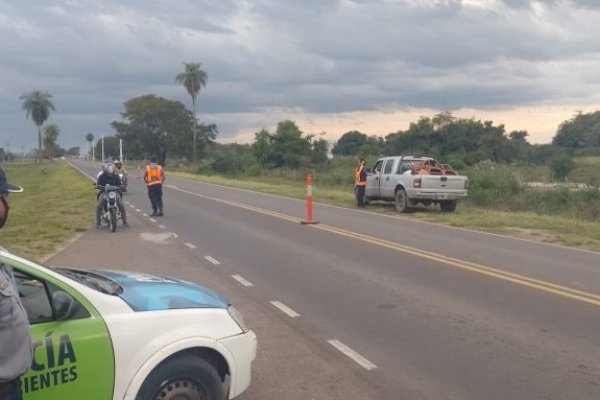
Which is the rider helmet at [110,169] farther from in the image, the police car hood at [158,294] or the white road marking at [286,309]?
the police car hood at [158,294]

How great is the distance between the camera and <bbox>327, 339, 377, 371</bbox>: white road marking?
588 centimetres

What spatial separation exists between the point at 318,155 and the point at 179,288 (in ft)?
223

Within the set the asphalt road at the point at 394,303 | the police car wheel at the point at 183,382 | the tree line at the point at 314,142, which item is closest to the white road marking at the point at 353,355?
the asphalt road at the point at 394,303

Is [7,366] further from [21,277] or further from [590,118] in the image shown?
[590,118]

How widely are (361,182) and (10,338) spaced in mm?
21634

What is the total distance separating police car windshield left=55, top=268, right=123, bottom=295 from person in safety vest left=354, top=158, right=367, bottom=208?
19.6 meters

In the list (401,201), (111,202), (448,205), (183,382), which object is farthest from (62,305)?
(448,205)

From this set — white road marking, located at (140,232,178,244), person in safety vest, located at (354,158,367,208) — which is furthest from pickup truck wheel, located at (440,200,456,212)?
white road marking, located at (140,232,178,244)

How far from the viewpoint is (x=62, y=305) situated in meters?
3.67

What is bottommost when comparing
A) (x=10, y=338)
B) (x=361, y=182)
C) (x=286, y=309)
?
(x=286, y=309)

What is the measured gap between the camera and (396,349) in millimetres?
6355

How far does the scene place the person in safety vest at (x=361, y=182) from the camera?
78.8 feet

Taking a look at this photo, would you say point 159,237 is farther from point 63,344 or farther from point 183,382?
point 63,344

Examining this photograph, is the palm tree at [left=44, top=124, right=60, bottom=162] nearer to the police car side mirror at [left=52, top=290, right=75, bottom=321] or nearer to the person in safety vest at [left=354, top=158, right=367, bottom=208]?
the person in safety vest at [left=354, top=158, right=367, bottom=208]
